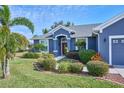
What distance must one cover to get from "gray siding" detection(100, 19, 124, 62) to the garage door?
52 centimetres

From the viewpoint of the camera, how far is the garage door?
18328mm

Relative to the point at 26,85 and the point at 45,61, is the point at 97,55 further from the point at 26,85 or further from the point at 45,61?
the point at 26,85

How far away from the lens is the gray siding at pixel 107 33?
18297 millimetres

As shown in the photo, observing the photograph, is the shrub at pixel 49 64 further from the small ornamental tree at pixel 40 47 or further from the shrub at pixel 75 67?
the small ornamental tree at pixel 40 47

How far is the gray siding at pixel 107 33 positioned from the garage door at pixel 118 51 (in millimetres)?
517

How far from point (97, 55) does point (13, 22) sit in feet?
27.4

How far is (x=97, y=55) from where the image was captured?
19188mm

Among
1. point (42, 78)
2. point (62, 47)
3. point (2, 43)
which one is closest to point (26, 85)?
point (42, 78)

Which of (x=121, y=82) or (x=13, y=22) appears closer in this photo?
(x=121, y=82)

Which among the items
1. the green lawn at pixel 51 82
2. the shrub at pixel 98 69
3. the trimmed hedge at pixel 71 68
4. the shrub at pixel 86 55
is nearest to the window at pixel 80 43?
the shrub at pixel 86 55

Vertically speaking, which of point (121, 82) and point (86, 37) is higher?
point (86, 37)

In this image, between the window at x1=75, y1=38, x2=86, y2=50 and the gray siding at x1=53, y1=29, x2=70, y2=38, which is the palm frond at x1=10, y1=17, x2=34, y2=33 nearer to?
the window at x1=75, y1=38, x2=86, y2=50

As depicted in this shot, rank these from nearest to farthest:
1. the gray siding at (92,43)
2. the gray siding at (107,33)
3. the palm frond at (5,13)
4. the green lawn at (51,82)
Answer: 1. the green lawn at (51,82)
2. the palm frond at (5,13)
3. the gray siding at (107,33)
4. the gray siding at (92,43)

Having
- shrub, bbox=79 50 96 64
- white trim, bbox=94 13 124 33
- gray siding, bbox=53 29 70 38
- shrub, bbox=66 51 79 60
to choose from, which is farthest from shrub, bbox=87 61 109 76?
gray siding, bbox=53 29 70 38
